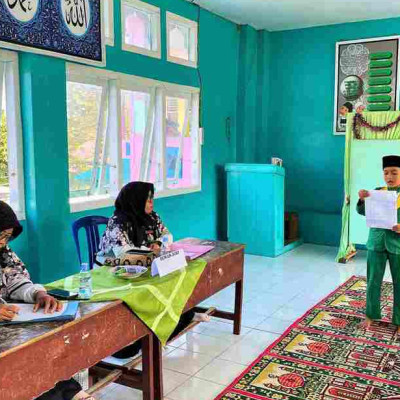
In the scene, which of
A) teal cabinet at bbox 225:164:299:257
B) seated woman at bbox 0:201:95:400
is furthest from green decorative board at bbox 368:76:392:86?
seated woman at bbox 0:201:95:400

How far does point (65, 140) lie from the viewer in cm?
398

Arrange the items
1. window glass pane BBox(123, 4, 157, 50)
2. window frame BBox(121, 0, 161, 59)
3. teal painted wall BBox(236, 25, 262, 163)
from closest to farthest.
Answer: window frame BBox(121, 0, 161, 59) → window glass pane BBox(123, 4, 157, 50) → teal painted wall BBox(236, 25, 262, 163)

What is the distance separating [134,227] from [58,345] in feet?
4.84

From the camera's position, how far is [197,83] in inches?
229

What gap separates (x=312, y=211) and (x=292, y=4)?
285cm

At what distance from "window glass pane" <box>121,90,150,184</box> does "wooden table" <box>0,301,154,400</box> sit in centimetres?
273

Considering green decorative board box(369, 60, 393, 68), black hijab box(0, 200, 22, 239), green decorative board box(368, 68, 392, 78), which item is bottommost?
black hijab box(0, 200, 22, 239)

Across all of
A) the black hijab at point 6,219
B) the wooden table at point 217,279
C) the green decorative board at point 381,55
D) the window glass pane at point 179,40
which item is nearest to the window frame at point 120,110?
the window glass pane at point 179,40

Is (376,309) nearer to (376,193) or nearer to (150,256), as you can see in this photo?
(376,193)

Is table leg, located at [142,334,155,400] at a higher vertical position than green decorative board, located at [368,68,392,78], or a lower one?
lower

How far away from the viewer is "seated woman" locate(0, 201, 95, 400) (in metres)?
2.05

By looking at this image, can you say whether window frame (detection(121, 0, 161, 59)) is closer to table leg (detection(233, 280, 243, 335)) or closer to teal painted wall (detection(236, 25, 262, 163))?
teal painted wall (detection(236, 25, 262, 163))

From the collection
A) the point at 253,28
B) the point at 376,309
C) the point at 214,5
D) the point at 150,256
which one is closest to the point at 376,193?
the point at 376,309

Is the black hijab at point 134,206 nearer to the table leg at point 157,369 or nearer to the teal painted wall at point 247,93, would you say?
the table leg at point 157,369
